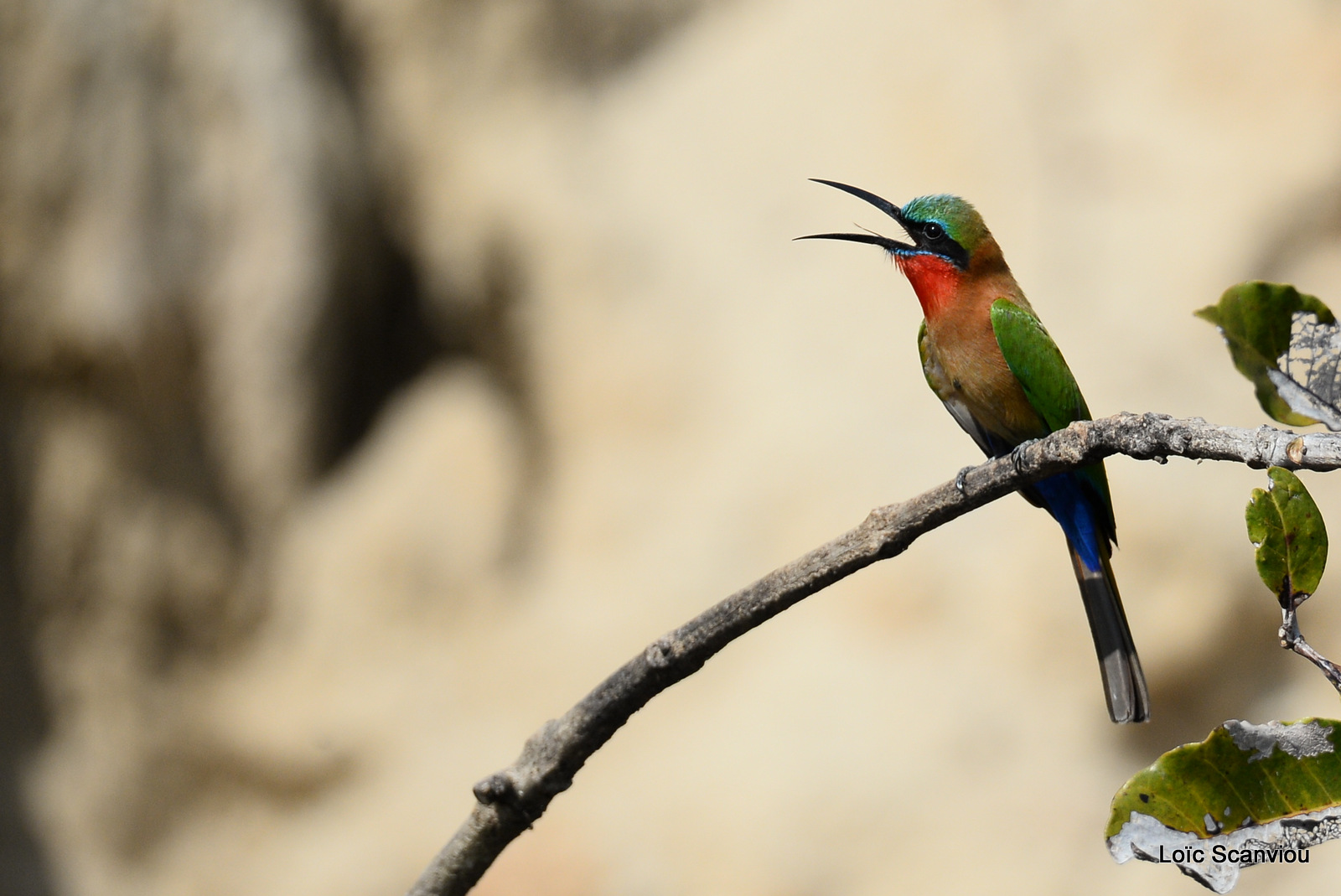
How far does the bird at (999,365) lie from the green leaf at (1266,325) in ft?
2.46

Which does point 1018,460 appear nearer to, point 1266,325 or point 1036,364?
point 1266,325

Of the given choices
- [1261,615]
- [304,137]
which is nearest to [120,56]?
[304,137]

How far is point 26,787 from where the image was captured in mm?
4445

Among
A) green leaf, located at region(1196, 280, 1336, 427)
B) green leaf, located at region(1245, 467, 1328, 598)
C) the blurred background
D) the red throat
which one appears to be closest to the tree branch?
green leaf, located at region(1245, 467, 1328, 598)

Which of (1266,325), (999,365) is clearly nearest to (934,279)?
(999,365)

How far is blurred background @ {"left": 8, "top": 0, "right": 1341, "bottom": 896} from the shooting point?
11.4 ft

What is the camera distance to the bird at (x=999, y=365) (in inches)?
77.3

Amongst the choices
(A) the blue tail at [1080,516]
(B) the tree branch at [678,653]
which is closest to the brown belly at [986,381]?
(A) the blue tail at [1080,516]

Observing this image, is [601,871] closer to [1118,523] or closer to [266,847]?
[266,847]

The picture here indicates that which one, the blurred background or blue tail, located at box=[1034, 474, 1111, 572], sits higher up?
the blurred background

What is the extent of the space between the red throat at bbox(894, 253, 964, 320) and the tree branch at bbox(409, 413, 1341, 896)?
1045 mm

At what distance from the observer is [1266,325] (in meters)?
1.17

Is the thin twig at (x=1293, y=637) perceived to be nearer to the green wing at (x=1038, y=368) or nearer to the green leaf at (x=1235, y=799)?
the green leaf at (x=1235, y=799)

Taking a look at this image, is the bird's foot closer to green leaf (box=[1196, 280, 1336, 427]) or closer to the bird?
green leaf (box=[1196, 280, 1336, 427])
